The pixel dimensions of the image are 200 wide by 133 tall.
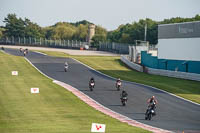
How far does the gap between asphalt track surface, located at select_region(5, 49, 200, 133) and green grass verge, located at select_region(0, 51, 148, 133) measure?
2317 millimetres

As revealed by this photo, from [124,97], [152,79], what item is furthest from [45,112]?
[152,79]

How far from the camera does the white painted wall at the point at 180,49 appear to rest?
6488 centimetres

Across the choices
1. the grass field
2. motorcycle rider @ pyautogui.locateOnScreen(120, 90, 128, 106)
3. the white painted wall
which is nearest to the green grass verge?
motorcycle rider @ pyautogui.locateOnScreen(120, 90, 128, 106)

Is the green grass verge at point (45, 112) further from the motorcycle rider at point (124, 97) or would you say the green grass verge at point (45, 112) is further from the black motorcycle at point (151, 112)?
the motorcycle rider at point (124, 97)

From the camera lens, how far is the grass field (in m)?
46.2

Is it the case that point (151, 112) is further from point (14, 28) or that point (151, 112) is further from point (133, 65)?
point (14, 28)

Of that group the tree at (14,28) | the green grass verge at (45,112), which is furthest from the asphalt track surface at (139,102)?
the tree at (14,28)

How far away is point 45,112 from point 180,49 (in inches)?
1581

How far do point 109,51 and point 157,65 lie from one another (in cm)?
4039

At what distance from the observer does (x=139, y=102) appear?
39406mm

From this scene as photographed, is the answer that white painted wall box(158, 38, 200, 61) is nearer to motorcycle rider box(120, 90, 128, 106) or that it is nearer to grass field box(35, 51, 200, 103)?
grass field box(35, 51, 200, 103)

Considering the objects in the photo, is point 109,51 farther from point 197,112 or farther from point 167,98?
point 197,112

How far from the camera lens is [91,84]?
4572 cm

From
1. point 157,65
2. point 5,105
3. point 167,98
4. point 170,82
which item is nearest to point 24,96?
point 5,105
